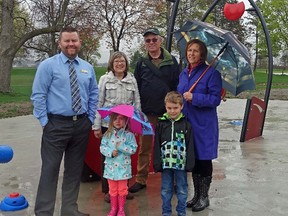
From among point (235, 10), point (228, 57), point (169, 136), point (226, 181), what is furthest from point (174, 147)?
point (235, 10)

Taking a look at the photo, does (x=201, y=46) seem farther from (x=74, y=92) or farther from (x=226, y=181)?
(x=226, y=181)

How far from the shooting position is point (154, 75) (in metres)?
4.34

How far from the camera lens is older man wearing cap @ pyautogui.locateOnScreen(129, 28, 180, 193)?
14.2 feet

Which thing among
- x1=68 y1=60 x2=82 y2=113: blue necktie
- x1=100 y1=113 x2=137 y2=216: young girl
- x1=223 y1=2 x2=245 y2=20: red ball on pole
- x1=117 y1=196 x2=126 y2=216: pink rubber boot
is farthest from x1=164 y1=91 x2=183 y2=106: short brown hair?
x1=223 y1=2 x2=245 y2=20: red ball on pole

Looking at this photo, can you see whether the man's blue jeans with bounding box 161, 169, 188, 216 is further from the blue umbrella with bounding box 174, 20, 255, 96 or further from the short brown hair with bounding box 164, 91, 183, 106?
the blue umbrella with bounding box 174, 20, 255, 96

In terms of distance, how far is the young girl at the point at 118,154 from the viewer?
149 inches

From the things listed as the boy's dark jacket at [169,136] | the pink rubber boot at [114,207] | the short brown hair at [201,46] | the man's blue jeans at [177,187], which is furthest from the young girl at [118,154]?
the short brown hair at [201,46]

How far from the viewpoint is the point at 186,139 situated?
12.2 feet

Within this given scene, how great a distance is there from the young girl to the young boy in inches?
10.9

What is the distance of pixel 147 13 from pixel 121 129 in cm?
2563

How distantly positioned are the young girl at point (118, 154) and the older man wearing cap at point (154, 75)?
0.61 m

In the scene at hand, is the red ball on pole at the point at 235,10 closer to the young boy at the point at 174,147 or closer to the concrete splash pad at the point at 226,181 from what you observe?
the concrete splash pad at the point at 226,181

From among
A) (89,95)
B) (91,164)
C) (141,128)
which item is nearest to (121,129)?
(141,128)

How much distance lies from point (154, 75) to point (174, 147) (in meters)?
0.98
